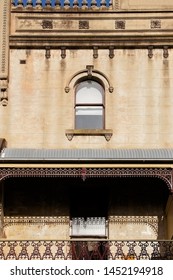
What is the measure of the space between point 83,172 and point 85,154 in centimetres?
116

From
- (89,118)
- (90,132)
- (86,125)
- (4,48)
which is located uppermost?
(4,48)

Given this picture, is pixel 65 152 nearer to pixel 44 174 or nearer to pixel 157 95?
pixel 44 174

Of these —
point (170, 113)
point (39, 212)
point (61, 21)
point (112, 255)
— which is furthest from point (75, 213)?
point (61, 21)

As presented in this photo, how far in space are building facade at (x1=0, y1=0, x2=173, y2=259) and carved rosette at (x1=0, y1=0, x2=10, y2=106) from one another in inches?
1.2

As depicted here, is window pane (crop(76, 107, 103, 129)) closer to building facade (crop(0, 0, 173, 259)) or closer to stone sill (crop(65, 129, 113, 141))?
building facade (crop(0, 0, 173, 259))

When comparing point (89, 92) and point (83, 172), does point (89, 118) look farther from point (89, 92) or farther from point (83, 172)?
point (83, 172)

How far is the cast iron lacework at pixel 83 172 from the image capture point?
20.2 m

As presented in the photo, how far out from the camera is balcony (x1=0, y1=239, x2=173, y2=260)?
1966 cm

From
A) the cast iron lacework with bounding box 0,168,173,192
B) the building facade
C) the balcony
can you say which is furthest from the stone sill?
the balcony

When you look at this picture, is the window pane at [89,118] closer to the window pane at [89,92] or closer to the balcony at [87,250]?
the window pane at [89,92]

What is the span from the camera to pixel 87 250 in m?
20.1

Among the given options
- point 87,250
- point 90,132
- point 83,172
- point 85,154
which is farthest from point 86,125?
point 87,250

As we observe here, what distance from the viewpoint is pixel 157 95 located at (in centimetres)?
2292

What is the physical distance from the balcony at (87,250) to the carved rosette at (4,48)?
471cm
